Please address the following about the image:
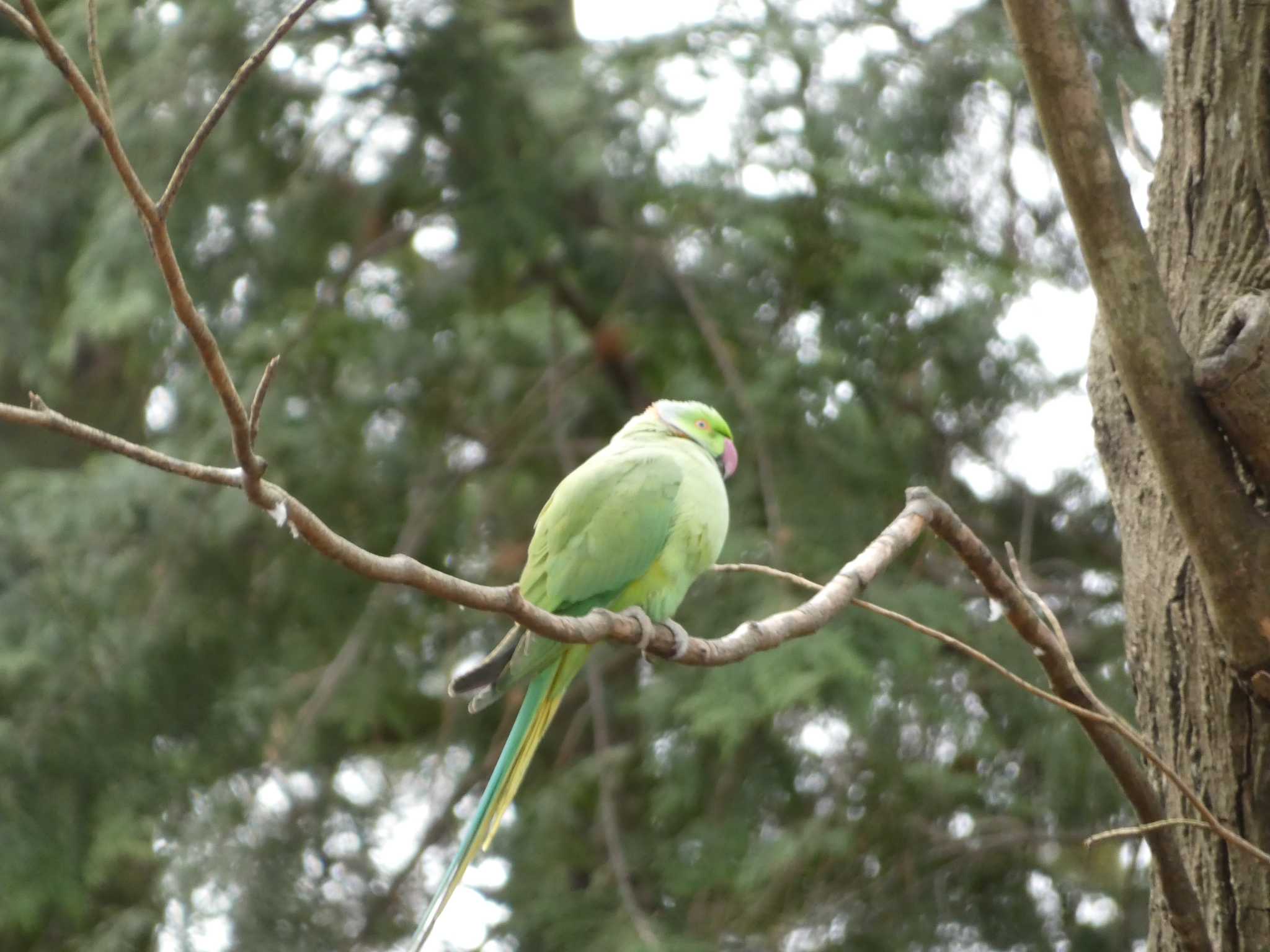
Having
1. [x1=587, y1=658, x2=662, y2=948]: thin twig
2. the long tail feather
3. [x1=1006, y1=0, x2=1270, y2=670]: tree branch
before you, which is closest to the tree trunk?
[x1=1006, y1=0, x2=1270, y2=670]: tree branch

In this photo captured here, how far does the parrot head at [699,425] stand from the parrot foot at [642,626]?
0.53m

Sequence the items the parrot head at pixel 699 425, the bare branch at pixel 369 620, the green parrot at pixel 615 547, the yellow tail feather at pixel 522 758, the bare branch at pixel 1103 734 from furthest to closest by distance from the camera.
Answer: the bare branch at pixel 369 620 < the parrot head at pixel 699 425 < the green parrot at pixel 615 547 < the yellow tail feather at pixel 522 758 < the bare branch at pixel 1103 734

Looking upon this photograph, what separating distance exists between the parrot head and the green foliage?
2.13ft

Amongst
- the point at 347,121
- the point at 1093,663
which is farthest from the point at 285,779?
the point at 1093,663

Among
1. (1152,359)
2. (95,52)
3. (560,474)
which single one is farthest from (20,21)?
(560,474)

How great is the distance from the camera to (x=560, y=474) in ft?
14.9

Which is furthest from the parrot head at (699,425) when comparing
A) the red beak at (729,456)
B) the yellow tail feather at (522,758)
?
the yellow tail feather at (522,758)

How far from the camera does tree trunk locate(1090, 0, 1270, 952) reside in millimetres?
1831

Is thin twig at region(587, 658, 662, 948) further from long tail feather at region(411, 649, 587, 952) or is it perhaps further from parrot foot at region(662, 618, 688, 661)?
parrot foot at region(662, 618, 688, 661)

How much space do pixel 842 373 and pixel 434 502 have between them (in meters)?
1.43

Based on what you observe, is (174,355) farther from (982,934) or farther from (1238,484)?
(1238,484)

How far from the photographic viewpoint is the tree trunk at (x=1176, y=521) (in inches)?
72.1

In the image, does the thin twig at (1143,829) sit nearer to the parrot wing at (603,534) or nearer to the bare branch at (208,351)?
the parrot wing at (603,534)

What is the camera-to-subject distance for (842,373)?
12.8ft
